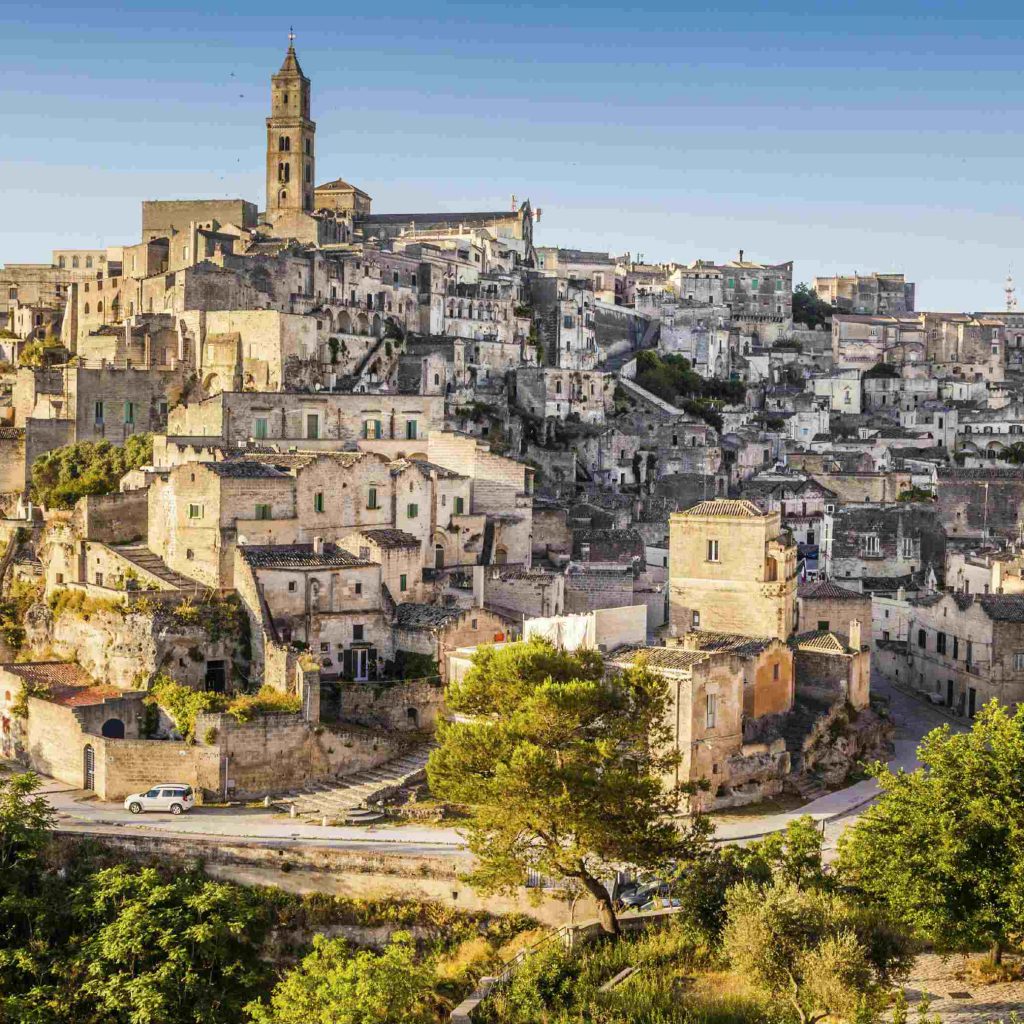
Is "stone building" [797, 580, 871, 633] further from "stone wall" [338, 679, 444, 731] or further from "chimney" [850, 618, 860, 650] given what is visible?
"stone wall" [338, 679, 444, 731]

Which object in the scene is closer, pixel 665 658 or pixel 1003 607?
pixel 665 658

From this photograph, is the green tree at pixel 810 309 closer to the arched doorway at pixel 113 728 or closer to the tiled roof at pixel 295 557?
the tiled roof at pixel 295 557

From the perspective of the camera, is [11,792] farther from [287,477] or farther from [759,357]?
[759,357]

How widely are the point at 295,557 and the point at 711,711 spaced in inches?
487

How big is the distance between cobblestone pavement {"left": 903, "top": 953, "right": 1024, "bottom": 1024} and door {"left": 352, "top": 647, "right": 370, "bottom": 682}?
17.2 metres

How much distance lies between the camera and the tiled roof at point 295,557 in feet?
123

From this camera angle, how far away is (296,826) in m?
31.4

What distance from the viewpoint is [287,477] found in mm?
40812

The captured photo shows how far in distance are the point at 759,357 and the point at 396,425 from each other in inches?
1858

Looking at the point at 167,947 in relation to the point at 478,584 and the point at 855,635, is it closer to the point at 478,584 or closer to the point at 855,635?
the point at 478,584

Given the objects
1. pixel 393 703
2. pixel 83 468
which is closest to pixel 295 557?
pixel 393 703

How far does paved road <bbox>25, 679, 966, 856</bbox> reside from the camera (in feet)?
98.7

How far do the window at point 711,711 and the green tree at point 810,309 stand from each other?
76724mm

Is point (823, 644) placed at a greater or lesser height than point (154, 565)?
lesser
